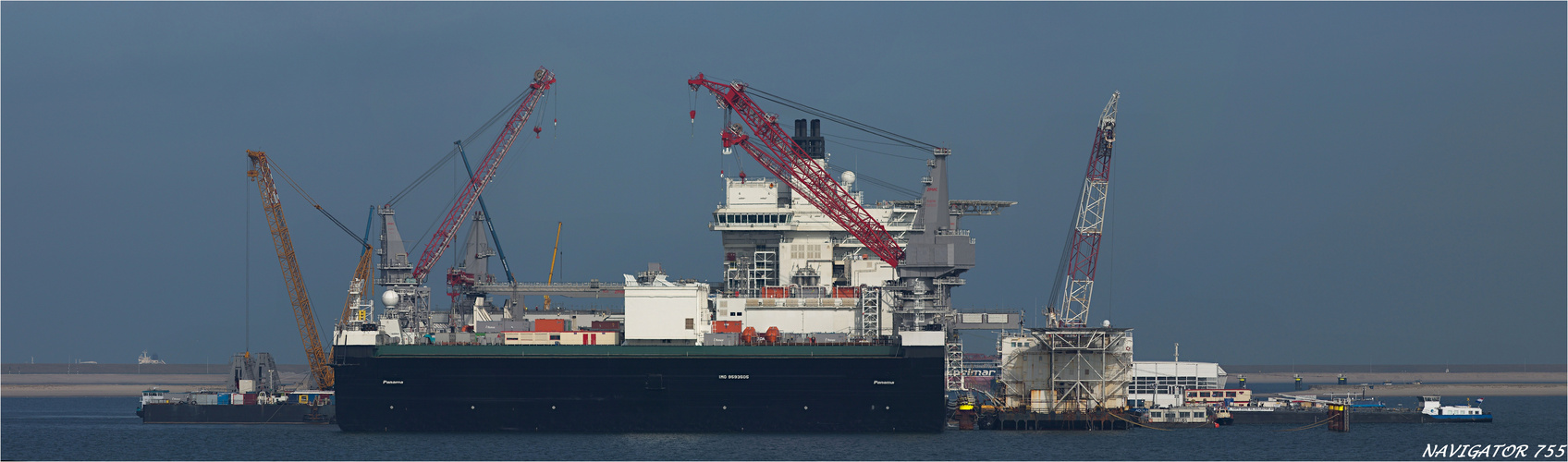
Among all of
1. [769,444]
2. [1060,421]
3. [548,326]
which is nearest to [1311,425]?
[1060,421]

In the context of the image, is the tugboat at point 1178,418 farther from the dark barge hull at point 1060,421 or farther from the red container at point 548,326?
the red container at point 548,326

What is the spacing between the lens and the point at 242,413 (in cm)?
10206

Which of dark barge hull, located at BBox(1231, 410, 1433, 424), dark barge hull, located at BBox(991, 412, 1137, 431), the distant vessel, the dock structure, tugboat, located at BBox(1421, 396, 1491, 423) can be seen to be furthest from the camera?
the distant vessel

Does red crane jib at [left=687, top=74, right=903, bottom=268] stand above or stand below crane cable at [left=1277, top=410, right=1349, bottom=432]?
above

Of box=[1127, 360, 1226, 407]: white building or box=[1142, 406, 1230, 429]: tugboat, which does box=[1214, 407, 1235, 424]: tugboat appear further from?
box=[1127, 360, 1226, 407]: white building

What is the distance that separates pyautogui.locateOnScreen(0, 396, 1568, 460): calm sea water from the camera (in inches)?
2874

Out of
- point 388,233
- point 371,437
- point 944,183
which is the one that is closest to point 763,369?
point 944,183

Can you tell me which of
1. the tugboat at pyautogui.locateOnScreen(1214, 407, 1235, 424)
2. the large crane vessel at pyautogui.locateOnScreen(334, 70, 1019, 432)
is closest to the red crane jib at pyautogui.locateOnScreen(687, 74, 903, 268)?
the large crane vessel at pyautogui.locateOnScreen(334, 70, 1019, 432)

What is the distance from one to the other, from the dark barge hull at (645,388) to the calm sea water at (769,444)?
2.77ft

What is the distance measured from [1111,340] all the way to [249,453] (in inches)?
1781

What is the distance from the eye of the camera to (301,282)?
111 metres

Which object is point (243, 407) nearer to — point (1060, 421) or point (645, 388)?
point (645, 388)

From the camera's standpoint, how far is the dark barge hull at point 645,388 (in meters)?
80.4

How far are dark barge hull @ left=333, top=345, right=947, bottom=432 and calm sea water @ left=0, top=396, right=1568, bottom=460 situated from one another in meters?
0.84
